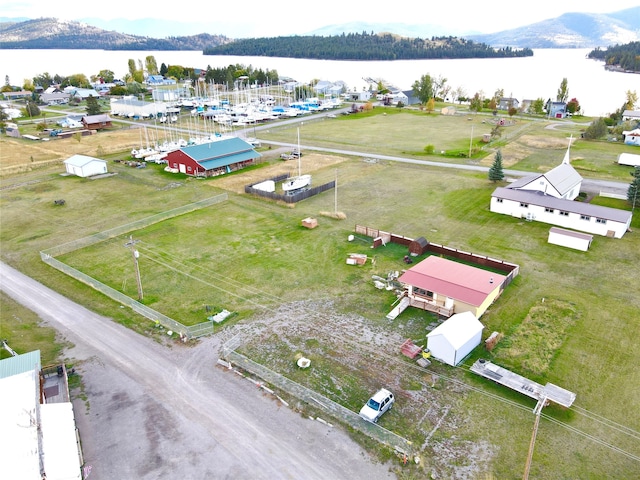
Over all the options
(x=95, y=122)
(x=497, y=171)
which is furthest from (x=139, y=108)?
(x=497, y=171)

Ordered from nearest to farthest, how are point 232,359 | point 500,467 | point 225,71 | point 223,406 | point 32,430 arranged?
1. point 32,430
2. point 500,467
3. point 223,406
4. point 232,359
5. point 225,71

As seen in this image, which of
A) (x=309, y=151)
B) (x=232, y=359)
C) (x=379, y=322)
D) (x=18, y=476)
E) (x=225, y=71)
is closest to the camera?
(x=18, y=476)

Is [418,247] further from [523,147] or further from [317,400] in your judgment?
[523,147]

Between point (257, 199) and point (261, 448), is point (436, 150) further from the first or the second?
point (261, 448)

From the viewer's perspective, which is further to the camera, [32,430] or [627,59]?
[627,59]

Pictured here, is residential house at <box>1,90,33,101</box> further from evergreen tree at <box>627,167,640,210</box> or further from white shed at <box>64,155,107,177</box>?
evergreen tree at <box>627,167,640,210</box>

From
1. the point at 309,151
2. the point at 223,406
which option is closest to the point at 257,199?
the point at 309,151

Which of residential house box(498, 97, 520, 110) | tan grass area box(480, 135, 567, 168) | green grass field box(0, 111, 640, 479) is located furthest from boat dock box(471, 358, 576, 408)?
residential house box(498, 97, 520, 110)
